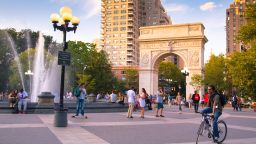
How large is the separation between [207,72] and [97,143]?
63.0 meters

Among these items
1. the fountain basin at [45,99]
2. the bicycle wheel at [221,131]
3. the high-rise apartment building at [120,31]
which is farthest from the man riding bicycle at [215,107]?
the high-rise apartment building at [120,31]

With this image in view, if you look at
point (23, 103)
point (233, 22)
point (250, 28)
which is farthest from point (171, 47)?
point (233, 22)

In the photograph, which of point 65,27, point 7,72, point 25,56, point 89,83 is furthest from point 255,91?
point 7,72

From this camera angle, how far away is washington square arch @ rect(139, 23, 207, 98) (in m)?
47.1

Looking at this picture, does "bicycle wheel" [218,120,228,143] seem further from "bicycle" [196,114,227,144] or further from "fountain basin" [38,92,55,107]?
"fountain basin" [38,92,55,107]

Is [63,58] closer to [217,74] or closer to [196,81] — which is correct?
[196,81]

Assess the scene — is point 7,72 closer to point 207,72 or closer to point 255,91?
point 207,72

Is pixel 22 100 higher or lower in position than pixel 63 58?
lower

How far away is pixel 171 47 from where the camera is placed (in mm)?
→ 48281

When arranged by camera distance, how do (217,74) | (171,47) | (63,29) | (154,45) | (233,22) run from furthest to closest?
1. (233,22)
2. (217,74)
3. (154,45)
4. (171,47)
5. (63,29)

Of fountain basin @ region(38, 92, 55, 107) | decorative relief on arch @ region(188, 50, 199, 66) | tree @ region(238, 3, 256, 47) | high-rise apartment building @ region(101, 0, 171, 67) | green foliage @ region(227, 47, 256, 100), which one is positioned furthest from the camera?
high-rise apartment building @ region(101, 0, 171, 67)

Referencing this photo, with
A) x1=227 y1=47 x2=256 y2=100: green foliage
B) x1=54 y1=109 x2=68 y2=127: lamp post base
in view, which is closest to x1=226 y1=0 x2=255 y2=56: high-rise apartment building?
x1=227 y1=47 x2=256 y2=100: green foliage

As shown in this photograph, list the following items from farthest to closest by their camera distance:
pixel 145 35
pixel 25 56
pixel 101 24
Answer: pixel 101 24, pixel 25 56, pixel 145 35

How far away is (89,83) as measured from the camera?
195 feet
